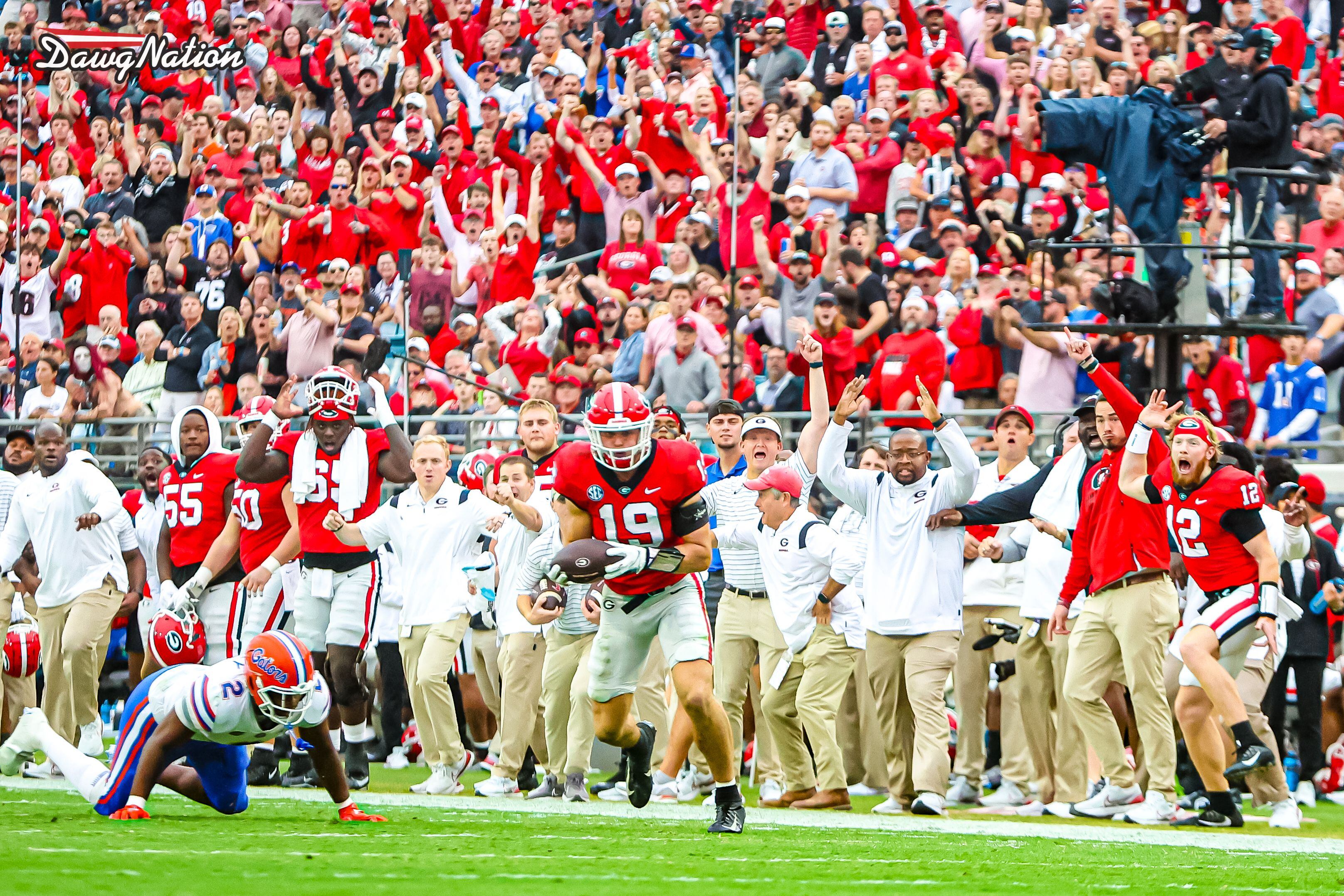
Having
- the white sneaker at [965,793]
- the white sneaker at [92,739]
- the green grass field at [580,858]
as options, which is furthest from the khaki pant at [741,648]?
the white sneaker at [92,739]

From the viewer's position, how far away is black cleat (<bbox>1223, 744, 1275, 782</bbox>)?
8.71 metres

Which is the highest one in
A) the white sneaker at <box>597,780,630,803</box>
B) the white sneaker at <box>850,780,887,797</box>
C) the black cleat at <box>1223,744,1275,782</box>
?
the black cleat at <box>1223,744,1275,782</box>

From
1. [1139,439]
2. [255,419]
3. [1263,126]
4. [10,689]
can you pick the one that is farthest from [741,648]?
[10,689]

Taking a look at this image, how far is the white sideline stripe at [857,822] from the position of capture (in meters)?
8.05

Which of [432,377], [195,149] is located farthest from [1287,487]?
[195,149]

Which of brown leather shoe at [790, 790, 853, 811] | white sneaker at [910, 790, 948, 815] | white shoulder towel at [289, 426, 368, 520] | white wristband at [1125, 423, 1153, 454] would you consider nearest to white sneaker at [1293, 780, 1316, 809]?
white sneaker at [910, 790, 948, 815]

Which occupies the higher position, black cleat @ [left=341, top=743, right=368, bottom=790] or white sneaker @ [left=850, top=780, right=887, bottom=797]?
black cleat @ [left=341, top=743, right=368, bottom=790]

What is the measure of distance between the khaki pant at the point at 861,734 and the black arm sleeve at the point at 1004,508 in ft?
3.87

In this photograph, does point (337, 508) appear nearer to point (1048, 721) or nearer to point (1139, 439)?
point (1048, 721)

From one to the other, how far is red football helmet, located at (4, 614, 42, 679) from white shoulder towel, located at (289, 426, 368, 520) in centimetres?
254

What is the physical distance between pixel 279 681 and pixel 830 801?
3330mm

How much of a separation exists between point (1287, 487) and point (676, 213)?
22.6ft

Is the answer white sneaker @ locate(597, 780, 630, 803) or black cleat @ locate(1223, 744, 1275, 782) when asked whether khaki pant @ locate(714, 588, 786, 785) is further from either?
black cleat @ locate(1223, 744, 1275, 782)

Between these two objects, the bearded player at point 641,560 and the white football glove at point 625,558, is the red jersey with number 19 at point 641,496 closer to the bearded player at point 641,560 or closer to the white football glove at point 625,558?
the bearded player at point 641,560
